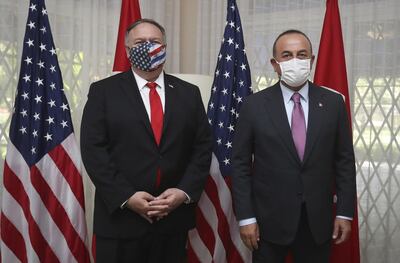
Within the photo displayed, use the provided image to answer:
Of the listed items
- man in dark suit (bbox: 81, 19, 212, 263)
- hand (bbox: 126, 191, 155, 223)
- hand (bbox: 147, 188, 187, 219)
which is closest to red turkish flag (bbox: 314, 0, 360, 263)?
man in dark suit (bbox: 81, 19, 212, 263)

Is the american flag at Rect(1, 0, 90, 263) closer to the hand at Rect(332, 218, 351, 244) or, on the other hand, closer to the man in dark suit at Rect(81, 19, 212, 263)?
the man in dark suit at Rect(81, 19, 212, 263)

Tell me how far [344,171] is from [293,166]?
23 cm

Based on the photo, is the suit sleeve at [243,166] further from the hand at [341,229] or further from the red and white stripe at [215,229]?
the red and white stripe at [215,229]

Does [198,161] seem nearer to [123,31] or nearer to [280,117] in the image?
[280,117]

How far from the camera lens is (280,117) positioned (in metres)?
1.64

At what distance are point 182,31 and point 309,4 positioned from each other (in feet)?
3.10

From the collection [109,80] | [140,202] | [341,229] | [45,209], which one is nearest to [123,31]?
[109,80]

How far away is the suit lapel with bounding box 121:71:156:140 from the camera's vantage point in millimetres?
1633

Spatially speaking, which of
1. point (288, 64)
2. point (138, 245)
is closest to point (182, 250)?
point (138, 245)

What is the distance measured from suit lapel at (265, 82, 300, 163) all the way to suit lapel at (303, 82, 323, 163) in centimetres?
6

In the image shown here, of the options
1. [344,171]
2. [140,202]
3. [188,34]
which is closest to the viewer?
[140,202]

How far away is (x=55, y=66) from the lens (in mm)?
2094

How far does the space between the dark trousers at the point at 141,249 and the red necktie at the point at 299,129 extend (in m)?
0.61

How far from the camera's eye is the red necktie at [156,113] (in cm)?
166
